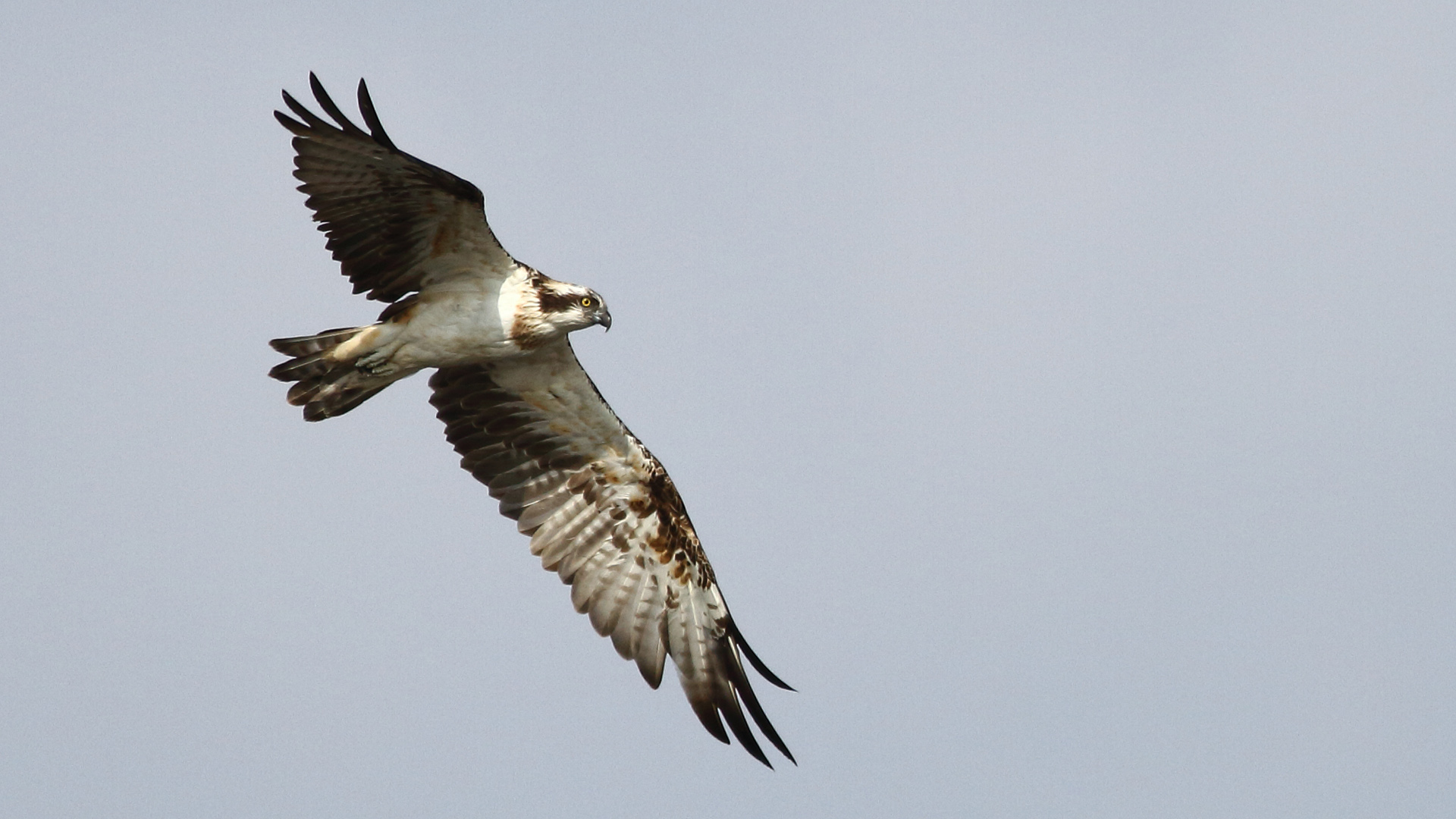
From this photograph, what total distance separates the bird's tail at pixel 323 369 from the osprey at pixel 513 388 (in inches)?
0.4

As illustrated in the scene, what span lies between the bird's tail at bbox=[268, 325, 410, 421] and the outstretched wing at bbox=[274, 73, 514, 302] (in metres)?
0.39

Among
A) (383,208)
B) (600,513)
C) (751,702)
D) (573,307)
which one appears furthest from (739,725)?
(383,208)

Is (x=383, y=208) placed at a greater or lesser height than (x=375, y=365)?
greater

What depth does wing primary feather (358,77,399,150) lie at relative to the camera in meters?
12.5

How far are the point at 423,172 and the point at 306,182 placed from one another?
0.88m

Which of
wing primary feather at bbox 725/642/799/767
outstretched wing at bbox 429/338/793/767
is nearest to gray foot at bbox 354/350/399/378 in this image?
outstretched wing at bbox 429/338/793/767

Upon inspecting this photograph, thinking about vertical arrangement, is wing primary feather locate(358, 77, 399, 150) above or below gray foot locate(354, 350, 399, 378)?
above

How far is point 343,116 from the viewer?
503 inches

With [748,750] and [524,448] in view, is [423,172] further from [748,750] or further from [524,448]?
[748,750]

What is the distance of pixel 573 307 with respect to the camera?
44.5 feet

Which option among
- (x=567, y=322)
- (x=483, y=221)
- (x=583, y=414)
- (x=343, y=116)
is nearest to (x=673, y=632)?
(x=583, y=414)

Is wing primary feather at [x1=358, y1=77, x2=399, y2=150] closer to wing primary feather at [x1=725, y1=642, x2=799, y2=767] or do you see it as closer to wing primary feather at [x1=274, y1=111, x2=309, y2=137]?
wing primary feather at [x1=274, y1=111, x2=309, y2=137]

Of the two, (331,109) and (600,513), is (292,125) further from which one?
(600,513)

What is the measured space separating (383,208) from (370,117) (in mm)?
967
